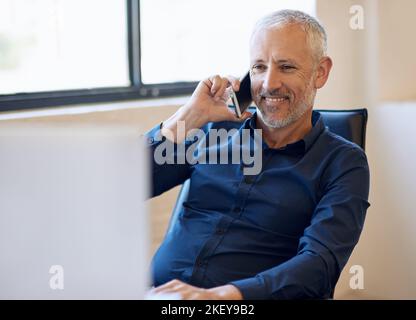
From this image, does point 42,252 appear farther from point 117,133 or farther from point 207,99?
point 207,99

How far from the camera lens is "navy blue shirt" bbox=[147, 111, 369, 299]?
1.51 m

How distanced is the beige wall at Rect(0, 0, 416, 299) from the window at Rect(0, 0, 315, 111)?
24 cm

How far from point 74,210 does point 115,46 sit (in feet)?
6.66

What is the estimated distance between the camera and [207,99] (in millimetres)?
1865

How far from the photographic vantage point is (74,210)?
669 millimetres

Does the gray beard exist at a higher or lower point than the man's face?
lower

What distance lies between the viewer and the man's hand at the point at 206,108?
72.3 inches

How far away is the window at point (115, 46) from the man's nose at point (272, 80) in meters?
0.94
